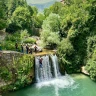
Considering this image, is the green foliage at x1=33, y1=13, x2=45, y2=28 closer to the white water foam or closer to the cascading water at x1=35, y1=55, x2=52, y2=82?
the cascading water at x1=35, y1=55, x2=52, y2=82

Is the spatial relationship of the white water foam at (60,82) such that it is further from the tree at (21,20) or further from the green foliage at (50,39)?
the tree at (21,20)

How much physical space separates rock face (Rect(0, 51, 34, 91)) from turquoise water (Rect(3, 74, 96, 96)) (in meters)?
0.80

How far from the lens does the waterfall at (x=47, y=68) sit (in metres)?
28.1

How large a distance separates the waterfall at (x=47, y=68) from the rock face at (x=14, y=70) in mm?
1471

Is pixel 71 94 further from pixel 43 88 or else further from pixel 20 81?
pixel 20 81

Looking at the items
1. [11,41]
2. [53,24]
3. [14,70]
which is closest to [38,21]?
[53,24]

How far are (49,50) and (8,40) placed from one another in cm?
569

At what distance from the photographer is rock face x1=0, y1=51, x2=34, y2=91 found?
25234 millimetres

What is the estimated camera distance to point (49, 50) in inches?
1250

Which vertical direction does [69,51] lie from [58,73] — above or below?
above

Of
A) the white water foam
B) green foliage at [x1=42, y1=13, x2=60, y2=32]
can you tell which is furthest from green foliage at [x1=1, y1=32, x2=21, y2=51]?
the white water foam

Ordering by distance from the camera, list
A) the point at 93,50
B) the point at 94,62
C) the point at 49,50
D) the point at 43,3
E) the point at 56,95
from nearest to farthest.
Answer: the point at 56,95 < the point at 94,62 < the point at 93,50 < the point at 49,50 < the point at 43,3

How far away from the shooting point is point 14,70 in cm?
2597

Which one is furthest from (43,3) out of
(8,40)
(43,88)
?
(43,88)
